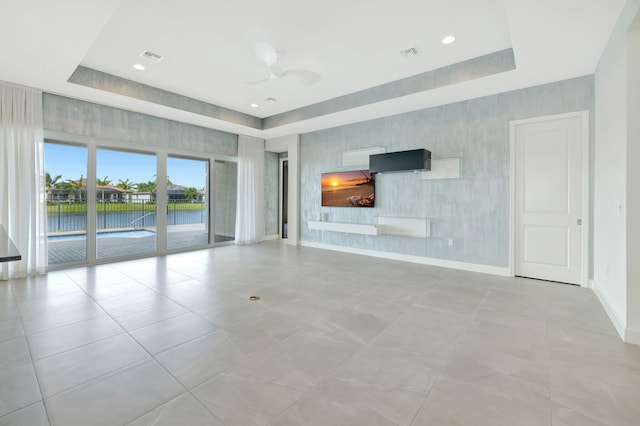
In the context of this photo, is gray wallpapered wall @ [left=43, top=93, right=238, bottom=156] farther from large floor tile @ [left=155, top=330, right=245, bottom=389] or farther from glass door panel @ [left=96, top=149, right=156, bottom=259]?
large floor tile @ [left=155, top=330, right=245, bottom=389]

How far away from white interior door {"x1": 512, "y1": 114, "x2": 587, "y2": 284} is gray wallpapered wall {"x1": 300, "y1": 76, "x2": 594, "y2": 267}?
0.17 metres

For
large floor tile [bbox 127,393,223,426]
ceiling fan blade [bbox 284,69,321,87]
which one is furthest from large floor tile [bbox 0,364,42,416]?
ceiling fan blade [bbox 284,69,321,87]

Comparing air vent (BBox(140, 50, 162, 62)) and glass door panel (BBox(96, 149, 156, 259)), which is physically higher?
air vent (BBox(140, 50, 162, 62))

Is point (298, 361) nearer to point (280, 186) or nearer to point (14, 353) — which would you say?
point (14, 353)

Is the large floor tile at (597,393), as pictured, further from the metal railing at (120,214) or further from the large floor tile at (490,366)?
the metal railing at (120,214)

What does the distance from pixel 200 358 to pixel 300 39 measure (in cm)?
364

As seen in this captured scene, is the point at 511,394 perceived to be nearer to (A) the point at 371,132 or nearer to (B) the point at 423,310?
(B) the point at 423,310

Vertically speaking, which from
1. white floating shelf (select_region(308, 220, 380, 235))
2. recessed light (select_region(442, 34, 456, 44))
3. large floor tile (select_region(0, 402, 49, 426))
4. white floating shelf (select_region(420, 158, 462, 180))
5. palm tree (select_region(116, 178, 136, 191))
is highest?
recessed light (select_region(442, 34, 456, 44))

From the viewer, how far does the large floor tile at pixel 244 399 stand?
5.41ft

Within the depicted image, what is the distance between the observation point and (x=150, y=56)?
Result: 13.3ft

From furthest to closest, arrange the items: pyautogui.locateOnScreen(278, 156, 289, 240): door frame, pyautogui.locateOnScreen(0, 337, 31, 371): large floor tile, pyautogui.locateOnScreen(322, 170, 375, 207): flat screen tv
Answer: pyautogui.locateOnScreen(278, 156, 289, 240): door frame < pyautogui.locateOnScreen(322, 170, 375, 207): flat screen tv < pyautogui.locateOnScreen(0, 337, 31, 371): large floor tile

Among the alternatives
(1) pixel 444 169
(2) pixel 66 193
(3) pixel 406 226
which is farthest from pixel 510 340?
(2) pixel 66 193

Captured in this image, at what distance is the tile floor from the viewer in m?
1.72

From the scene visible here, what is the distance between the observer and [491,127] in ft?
15.8
